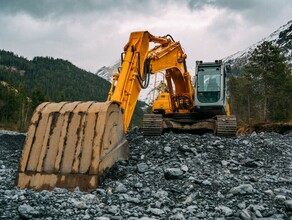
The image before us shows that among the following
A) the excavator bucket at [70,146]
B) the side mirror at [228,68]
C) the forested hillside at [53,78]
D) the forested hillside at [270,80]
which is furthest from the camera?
the forested hillside at [53,78]

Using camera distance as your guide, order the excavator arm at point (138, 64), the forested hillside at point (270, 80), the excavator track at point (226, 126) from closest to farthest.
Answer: the excavator arm at point (138, 64)
the excavator track at point (226, 126)
the forested hillside at point (270, 80)

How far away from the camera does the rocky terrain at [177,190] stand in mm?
4422

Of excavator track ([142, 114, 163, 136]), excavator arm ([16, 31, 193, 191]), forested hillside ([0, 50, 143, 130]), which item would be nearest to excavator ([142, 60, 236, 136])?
excavator track ([142, 114, 163, 136])

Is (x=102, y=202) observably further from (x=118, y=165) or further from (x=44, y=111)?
(x=44, y=111)

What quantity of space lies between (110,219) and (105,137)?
173 centimetres

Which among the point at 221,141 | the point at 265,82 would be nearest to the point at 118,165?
the point at 221,141

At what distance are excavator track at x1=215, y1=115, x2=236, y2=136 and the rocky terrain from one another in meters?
1.97

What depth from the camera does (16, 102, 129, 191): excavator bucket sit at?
5395mm

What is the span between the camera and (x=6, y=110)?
64062 mm

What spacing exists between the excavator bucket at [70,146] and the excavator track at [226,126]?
4.43 m

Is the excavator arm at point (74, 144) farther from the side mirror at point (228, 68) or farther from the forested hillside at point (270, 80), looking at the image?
the forested hillside at point (270, 80)

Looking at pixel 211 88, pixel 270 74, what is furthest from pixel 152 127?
pixel 270 74

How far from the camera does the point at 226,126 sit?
33.1ft

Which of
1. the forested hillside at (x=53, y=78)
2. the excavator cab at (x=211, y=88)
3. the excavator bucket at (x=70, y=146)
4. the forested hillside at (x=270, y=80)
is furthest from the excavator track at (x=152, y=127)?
the forested hillside at (x=53, y=78)
